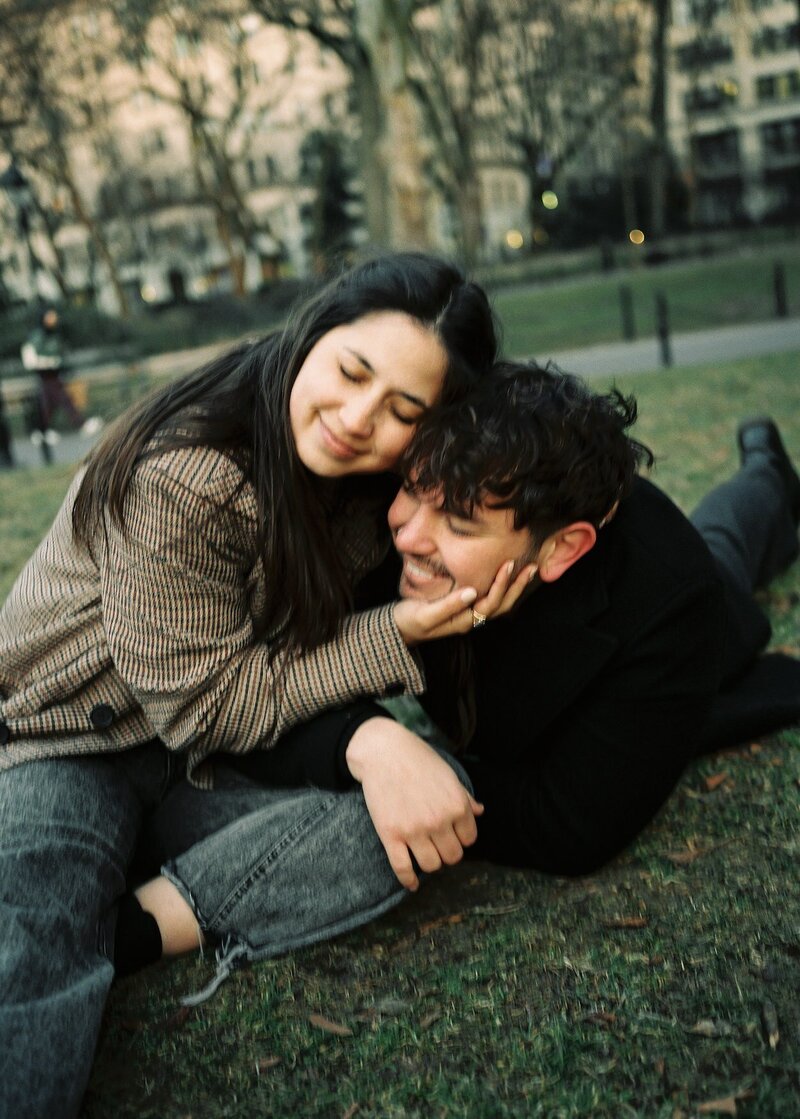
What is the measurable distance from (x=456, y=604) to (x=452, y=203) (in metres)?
36.0

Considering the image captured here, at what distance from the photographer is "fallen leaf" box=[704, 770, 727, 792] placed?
3453 mm

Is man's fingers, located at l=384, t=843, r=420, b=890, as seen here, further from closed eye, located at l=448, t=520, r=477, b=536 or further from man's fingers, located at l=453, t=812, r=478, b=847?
closed eye, located at l=448, t=520, r=477, b=536

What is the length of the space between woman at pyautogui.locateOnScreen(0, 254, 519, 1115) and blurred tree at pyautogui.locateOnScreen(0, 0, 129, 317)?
2201 centimetres

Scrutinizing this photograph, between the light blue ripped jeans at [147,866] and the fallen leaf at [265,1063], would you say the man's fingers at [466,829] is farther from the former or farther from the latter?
the fallen leaf at [265,1063]

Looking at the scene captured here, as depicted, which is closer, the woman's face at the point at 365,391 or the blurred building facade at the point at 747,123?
the woman's face at the point at 365,391

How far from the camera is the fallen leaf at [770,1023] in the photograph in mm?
2285

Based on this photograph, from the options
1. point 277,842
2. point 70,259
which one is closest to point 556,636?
point 277,842

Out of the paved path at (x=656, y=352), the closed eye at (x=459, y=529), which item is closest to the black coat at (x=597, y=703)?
the closed eye at (x=459, y=529)

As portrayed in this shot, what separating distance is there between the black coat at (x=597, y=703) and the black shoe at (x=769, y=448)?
239 centimetres

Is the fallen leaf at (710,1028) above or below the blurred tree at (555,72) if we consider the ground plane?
below

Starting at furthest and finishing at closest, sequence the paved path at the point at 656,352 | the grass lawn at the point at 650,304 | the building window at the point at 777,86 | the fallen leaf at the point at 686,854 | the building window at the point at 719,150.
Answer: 1. the building window at the point at 719,150
2. the building window at the point at 777,86
3. the grass lawn at the point at 650,304
4. the paved path at the point at 656,352
5. the fallen leaf at the point at 686,854

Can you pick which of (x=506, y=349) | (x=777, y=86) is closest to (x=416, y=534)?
(x=506, y=349)

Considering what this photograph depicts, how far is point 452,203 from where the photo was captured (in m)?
37.0

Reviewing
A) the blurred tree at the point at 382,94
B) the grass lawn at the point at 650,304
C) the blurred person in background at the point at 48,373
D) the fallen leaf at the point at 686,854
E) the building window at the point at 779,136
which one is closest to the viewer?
the fallen leaf at the point at 686,854
